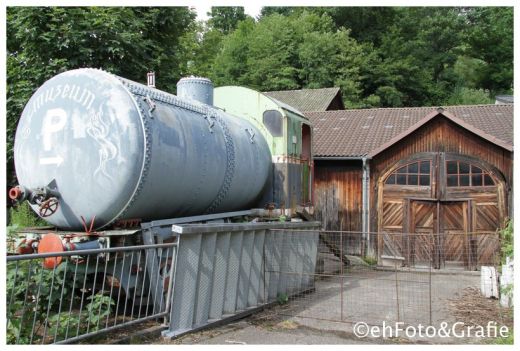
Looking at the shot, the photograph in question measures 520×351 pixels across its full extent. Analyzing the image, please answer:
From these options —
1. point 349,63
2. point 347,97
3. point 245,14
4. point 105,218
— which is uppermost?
point 245,14

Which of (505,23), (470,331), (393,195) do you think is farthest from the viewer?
(505,23)

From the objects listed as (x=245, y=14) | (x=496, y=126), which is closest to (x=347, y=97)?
(x=496, y=126)

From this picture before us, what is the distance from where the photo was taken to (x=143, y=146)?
6.42m

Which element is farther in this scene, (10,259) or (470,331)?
(470,331)

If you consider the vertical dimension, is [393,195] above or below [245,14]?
below

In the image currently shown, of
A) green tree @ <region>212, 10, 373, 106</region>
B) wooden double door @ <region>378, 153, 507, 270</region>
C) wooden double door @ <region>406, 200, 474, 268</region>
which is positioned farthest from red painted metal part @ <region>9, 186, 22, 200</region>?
green tree @ <region>212, 10, 373, 106</region>

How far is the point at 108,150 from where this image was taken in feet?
21.1

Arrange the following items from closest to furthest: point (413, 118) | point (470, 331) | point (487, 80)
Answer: point (470, 331) → point (413, 118) → point (487, 80)

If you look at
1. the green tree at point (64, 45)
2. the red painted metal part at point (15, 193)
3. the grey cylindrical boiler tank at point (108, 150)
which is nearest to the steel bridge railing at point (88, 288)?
the grey cylindrical boiler tank at point (108, 150)

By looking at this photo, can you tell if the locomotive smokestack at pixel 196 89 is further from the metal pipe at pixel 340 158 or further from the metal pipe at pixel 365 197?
the metal pipe at pixel 365 197

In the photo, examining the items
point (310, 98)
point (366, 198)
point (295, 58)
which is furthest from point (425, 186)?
point (295, 58)

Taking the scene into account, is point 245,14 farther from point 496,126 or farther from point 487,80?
point 496,126

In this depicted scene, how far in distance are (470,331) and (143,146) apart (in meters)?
5.42

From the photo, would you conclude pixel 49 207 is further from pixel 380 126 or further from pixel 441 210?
pixel 380 126
